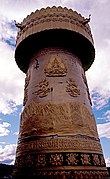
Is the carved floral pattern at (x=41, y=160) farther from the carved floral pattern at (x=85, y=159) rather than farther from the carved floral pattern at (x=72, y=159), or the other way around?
the carved floral pattern at (x=85, y=159)

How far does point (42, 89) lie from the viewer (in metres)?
4.07

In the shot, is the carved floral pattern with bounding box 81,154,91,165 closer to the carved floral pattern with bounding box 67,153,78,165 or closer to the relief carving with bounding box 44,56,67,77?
the carved floral pattern with bounding box 67,153,78,165

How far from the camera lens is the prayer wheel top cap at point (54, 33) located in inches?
178

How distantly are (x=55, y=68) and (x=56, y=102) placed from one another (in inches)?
34.4

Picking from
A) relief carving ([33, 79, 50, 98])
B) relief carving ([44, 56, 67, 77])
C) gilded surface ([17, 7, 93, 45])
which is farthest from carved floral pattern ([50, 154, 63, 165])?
gilded surface ([17, 7, 93, 45])

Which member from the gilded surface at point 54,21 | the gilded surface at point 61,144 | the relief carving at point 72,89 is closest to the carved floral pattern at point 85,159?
the gilded surface at point 61,144

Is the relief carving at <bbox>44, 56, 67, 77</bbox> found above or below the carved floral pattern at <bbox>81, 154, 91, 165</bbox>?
above

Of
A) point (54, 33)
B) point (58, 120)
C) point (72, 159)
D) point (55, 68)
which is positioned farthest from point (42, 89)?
point (72, 159)

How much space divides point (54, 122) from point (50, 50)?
1.93 metres

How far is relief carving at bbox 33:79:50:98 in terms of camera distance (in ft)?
13.2

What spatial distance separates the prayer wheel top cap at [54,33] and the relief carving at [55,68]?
0.54m

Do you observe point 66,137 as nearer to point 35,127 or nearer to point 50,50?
point 35,127

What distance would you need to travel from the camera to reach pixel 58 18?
181 inches

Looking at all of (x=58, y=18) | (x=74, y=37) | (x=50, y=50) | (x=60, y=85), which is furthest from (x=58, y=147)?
(x=58, y=18)
